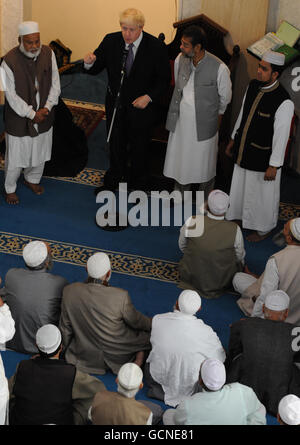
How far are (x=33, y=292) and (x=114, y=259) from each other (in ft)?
3.85

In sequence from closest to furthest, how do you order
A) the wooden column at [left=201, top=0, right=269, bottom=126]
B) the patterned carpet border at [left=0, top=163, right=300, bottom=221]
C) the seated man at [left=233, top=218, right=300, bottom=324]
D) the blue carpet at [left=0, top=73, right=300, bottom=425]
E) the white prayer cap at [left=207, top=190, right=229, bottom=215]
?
1. the seated man at [left=233, top=218, right=300, bottom=324]
2. the white prayer cap at [left=207, top=190, right=229, bottom=215]
3. the blue carpet at [left=0, top=73, right=300, bottom=425]
4. the patterned carpet border at [left=0, top=163, right=300, bottom=221]
5. the wooden column at [left=201, top=0, right=269, bottom=126]

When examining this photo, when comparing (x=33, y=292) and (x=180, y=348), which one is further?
(x=33, y=292)

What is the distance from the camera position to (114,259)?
5.58 metres

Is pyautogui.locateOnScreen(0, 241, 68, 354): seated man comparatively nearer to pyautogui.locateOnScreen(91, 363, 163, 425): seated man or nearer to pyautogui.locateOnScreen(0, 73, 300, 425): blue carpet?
pyautogui.locateOnScreen(0, 73, 300, 425): blue carpet

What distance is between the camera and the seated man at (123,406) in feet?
11.4

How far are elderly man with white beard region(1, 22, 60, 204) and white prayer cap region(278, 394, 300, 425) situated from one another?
3256 mm

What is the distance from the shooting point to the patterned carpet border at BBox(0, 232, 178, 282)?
5461 millimetres

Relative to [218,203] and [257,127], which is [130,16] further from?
[218,203]

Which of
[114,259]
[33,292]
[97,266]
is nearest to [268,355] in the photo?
[97,266]

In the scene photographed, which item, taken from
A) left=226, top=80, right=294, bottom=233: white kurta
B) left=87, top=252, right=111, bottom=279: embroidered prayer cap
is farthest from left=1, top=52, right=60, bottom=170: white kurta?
left=87, top=252, right=111, bottom=279: embroidered prayer cap

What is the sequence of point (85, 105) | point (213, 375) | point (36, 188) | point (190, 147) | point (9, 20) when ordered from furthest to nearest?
point (85, 105), point (9, 20), point (36, 188), point (190, 147), point (213, 375)

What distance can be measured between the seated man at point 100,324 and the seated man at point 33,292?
122 mm

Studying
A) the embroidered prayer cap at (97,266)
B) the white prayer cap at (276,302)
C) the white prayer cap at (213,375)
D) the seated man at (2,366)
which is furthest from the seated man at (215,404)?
the embroidered prayer cap at (97,266)

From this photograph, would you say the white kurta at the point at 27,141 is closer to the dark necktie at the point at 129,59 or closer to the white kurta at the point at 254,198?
the dark necktie at the point at 129,59
